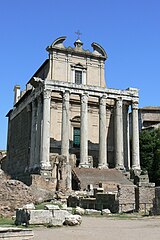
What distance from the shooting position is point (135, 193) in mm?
20016

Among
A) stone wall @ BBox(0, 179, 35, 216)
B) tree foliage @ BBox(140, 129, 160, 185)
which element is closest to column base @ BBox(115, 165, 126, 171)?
tree foliage @ BBox(140, 129, 160, 185)

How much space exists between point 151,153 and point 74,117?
10818mm

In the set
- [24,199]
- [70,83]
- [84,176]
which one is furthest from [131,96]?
[24,199]

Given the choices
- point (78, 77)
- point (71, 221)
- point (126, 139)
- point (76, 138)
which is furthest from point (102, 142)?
point (71, 221)

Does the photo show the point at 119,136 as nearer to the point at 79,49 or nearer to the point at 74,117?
the point at 74,117

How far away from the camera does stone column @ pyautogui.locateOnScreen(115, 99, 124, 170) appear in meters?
39.6

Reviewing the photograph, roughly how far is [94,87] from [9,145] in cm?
2084

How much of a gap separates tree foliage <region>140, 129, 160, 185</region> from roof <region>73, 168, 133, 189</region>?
272 inches

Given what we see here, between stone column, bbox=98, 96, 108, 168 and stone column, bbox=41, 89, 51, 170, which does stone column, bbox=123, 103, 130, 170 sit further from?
stone column, bbox=41, 89, 51, 170

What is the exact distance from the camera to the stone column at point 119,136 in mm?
39606

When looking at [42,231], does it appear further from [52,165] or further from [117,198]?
[52,165]

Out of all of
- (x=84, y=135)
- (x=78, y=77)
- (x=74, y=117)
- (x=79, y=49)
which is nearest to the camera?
(x=84, y=135)

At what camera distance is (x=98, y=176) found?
1363 inches

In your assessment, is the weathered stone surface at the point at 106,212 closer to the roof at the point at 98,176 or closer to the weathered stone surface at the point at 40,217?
the weathered stone surface at the point at 40,217
